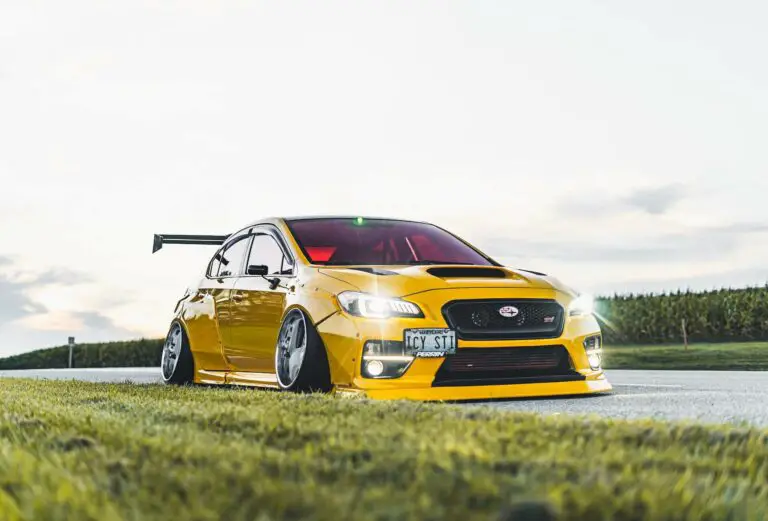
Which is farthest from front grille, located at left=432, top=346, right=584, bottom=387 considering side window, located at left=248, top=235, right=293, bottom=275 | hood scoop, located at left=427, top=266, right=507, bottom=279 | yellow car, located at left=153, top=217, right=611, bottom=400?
side window, located at left=248, top=235, right=293, bottom=275

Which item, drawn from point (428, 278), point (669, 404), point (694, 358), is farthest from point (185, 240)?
point (694, 358)

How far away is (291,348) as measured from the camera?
8.08m

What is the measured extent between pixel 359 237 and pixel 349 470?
6082 mm

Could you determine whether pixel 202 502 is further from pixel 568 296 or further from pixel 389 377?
pixel 568 296

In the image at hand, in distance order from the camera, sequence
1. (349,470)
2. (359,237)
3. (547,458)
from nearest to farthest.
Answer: (349,470) < (547,458) < (359,237)

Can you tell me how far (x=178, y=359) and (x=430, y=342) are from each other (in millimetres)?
4132

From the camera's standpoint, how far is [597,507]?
2.66 m

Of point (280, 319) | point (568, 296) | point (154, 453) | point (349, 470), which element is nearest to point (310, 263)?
point (280, 319)

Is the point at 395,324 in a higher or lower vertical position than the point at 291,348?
higher

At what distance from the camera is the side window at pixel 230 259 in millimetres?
10047

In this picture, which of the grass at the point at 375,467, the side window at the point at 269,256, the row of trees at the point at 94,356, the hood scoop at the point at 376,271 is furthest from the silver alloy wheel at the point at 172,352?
the row of trees at the point at 94,356

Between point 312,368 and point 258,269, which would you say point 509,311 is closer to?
point 312,368

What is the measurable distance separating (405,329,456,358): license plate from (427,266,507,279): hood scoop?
64 cm

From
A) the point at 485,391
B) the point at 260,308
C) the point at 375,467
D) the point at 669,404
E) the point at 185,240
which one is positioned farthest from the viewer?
the point at 185,240
